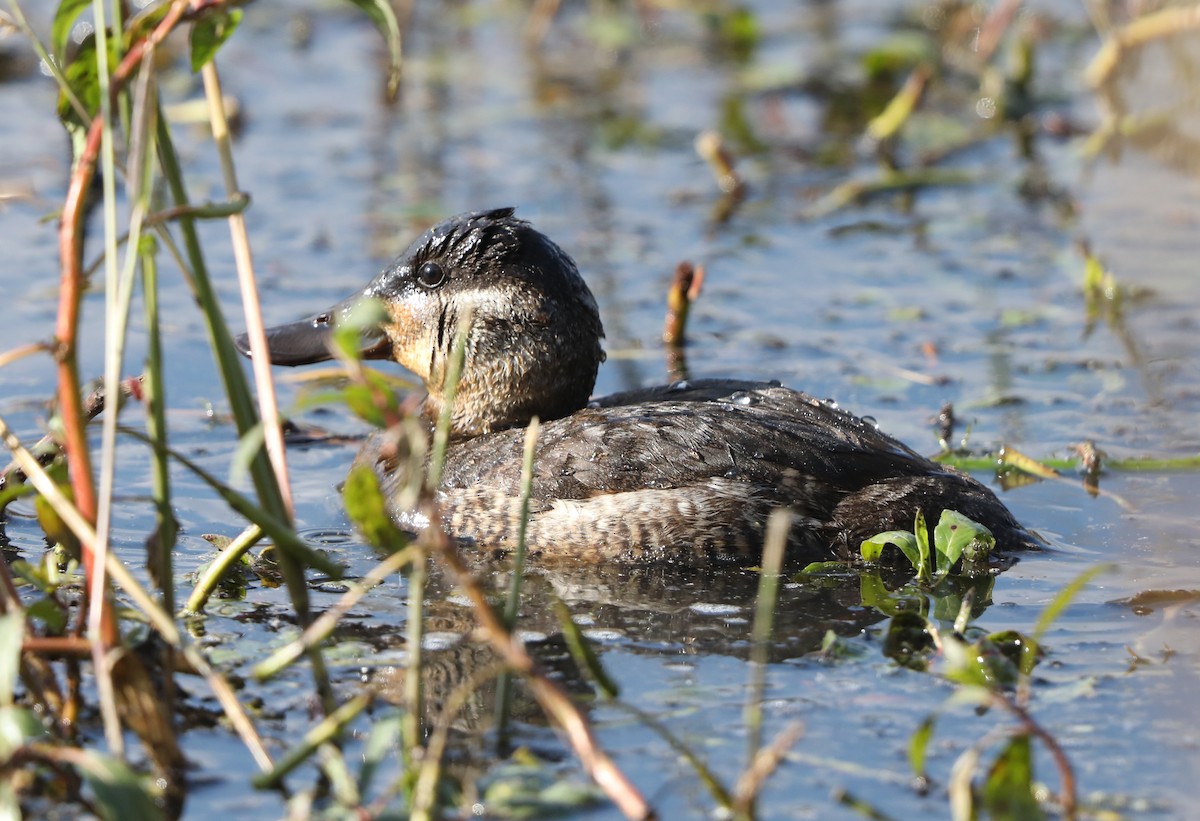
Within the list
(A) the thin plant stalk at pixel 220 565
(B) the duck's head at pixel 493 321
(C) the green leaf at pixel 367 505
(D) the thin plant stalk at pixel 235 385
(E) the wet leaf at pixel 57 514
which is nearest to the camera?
(C) the green leaf at pixel 367 505

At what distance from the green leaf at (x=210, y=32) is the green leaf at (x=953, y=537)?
2.72 metres

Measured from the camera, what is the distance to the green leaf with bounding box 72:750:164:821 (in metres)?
3.26

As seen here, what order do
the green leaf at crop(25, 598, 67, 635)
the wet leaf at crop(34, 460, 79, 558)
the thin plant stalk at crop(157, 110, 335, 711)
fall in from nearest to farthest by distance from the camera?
the thin plant stalk at crop(157, 110, 335, 711) < the wet leaf at crop(34, 460, 79, 558) < the green leaf at crop(25, 598, 67, 635)

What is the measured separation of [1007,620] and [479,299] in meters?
2.29

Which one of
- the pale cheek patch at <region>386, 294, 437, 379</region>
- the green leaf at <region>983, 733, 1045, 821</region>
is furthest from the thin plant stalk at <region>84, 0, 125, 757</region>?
the pale cheek patch at <region>386, 294, 437, 379</region>

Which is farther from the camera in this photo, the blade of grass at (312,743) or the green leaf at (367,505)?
the green leaf at (367,505)

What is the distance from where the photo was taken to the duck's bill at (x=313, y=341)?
6465 mm

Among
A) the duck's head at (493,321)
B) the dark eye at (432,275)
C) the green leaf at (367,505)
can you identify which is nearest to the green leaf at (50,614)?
the green leaf at (367,505)

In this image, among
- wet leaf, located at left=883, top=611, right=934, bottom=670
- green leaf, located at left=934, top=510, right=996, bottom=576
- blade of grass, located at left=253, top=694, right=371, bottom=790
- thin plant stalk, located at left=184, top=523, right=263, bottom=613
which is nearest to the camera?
blade of grass, located at left=253, top=694, right=371, bottom=790

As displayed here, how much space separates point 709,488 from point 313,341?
1808mm

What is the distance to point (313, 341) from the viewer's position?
21.3ft

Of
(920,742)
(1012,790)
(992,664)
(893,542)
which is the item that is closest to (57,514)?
(920,742)

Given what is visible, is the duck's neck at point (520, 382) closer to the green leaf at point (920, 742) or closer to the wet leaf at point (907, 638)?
the wet leaf at point (907, 638)

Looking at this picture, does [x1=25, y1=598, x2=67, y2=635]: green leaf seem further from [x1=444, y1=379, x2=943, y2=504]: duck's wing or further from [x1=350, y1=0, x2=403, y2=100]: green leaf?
[x1=444, y1=379, x2=943, y2=504]: duck's wing
